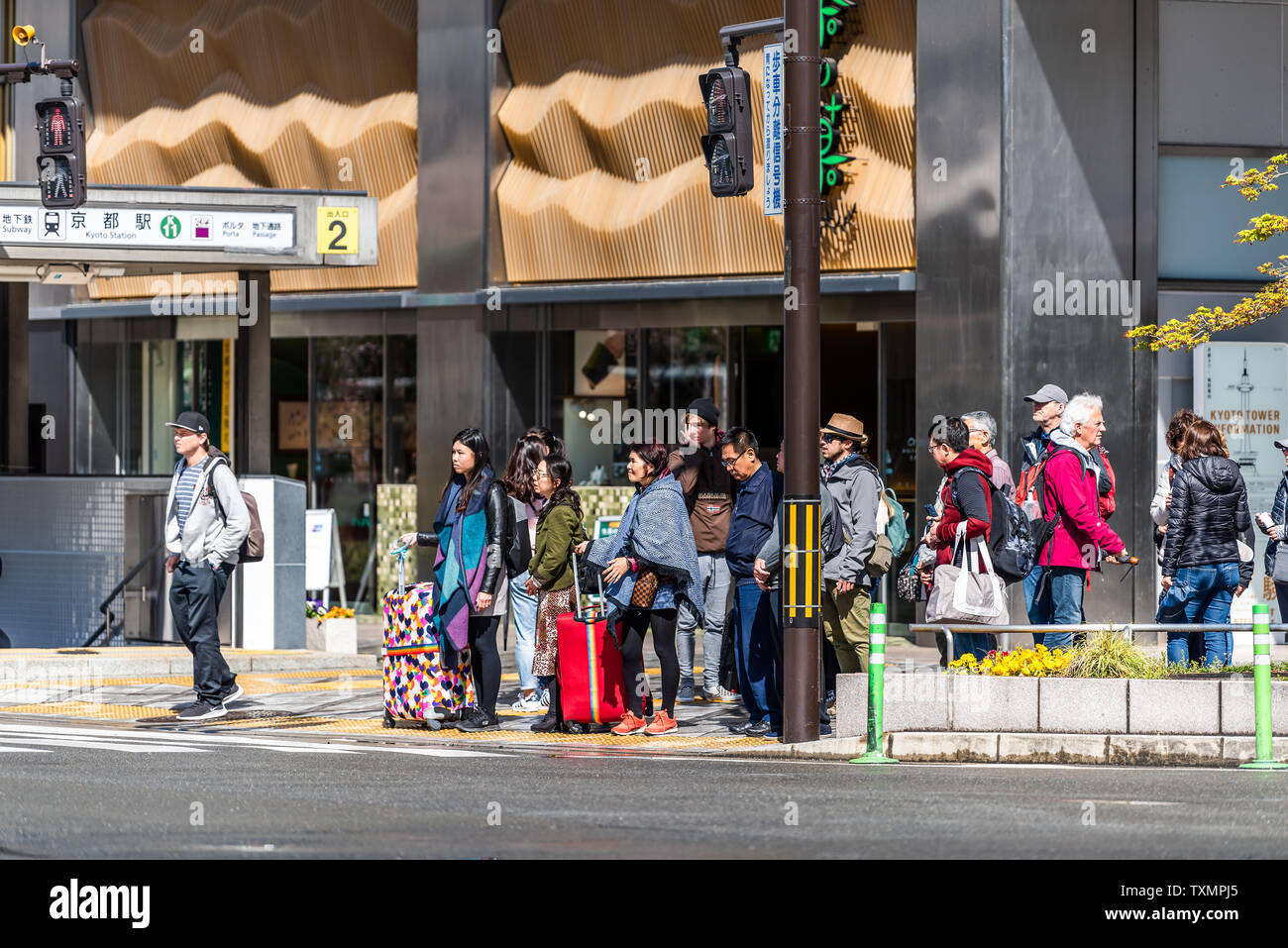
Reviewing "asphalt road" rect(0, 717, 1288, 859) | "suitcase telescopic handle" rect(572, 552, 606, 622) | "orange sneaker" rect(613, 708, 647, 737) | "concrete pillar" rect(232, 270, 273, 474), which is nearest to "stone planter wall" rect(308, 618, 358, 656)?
"concrete pillar" rect(232, 270, 273, 474)

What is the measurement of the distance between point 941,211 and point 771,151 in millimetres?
5693

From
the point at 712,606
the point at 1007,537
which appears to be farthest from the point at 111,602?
the point at 1007,537

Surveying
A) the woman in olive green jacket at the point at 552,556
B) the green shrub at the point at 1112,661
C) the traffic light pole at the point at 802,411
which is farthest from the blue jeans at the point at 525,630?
the green shrub at the point at 1112,661

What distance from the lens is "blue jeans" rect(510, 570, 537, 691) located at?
13914mm

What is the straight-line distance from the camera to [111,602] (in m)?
18.2

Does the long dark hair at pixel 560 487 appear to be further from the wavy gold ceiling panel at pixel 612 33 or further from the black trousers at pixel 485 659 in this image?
the wavy gold ceiling panel at pixel 612 33

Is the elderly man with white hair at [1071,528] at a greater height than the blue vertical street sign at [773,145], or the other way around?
the blue vertical street sign at [773,145]

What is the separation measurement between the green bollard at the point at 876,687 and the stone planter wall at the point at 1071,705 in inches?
8.7

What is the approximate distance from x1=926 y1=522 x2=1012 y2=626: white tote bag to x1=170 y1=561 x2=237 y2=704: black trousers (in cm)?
467

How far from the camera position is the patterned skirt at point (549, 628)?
12398 mm

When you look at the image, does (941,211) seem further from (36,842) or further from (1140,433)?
(36,842)

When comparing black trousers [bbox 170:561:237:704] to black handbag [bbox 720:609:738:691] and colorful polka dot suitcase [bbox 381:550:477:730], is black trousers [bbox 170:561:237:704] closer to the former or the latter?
colorful polka dot suitcase [bbox 381:550:477:730]

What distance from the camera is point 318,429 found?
23312mm
